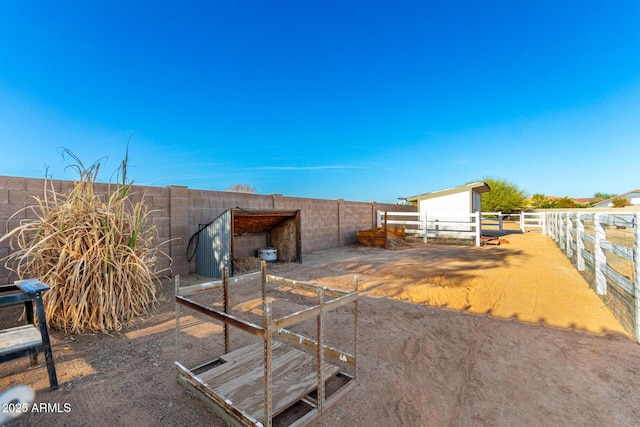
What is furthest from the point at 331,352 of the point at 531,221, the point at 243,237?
the point at 531,221

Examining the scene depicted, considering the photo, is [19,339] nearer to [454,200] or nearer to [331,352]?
[331,352]

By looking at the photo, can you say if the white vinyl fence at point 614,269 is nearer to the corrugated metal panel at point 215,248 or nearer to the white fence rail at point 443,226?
the white fence rail at point 443,226

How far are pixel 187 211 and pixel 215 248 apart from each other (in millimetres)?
1098

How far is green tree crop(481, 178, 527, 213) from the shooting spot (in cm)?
2769

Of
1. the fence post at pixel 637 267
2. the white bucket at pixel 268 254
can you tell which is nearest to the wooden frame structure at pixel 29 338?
the white bucket at pixel 268 254

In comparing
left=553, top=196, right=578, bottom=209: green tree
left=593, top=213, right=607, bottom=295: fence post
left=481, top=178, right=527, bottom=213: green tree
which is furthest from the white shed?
left=553, top=196, right=578, bottom=209: green tree

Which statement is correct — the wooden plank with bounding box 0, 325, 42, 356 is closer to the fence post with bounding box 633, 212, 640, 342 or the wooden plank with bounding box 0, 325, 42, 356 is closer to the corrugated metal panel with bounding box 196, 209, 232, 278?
the corrugated metal panel with bounding box 196, 209, 232, 278

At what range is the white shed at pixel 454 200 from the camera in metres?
12.8

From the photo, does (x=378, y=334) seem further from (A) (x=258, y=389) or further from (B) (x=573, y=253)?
(B) (x=573, y=253)

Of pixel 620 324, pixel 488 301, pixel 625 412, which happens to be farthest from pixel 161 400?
pixel 620 324

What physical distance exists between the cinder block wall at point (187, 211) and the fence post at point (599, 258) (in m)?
6.71

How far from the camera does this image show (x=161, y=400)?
215 centimetres

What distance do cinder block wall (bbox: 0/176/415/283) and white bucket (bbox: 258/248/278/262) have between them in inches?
50.0

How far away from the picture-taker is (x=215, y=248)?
6117mm
